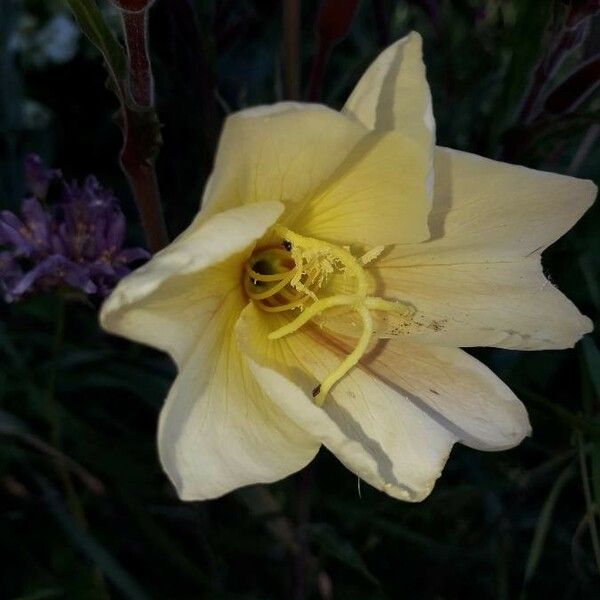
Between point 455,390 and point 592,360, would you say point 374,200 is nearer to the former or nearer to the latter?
point 455,390

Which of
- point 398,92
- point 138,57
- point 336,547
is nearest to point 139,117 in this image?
point 138,57

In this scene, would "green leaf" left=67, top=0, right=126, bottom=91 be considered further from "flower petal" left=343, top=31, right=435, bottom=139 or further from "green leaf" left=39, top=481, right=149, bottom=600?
"green leaf" left=39, top=481, right=149, bottom=600

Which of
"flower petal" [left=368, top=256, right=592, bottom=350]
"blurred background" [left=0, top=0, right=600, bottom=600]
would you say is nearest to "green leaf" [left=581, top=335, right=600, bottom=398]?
"blurred background" [left=0, top=0, right=600, bottom=600]

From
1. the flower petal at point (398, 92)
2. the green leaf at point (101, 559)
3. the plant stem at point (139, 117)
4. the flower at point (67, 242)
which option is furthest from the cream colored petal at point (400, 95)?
the green leaf at point (101, 559)

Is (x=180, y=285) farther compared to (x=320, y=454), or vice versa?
(x=320, y=454)

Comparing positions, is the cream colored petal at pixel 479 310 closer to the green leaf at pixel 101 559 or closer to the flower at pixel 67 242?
the flower at pixel 67 242

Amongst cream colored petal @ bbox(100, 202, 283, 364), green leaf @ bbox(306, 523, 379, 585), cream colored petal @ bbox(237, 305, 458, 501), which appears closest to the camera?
cream colored petal @ bbox(100, 202, 283, 364)
